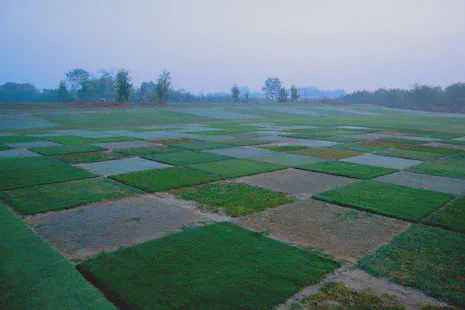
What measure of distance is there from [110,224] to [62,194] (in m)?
4.77

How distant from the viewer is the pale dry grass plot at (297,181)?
16625mm

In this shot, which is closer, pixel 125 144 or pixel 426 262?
pixel 426 262

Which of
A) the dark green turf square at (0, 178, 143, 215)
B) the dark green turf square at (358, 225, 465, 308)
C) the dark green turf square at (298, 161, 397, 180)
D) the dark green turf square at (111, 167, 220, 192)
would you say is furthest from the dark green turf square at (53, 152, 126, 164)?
the dark green turf square at (358, 225, 465, 308)

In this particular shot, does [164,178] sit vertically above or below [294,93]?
below

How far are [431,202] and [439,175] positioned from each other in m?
6.75

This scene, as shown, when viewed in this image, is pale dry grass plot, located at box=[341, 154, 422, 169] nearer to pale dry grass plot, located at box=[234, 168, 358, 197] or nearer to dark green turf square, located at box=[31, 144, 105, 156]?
pale dry grass plot, located at box=[234, 168, 358, 197]

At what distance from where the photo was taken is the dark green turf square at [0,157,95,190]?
1702 centimetres

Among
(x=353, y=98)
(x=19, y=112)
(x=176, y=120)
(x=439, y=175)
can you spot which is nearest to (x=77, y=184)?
(x=439, y=175)

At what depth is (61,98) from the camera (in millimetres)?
108312

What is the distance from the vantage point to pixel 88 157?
24.2m

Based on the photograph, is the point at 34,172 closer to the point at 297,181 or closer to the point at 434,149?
the point at 297,181

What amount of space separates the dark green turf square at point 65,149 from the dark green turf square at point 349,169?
1725 centimetres

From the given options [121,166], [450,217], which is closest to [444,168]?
[450,217]

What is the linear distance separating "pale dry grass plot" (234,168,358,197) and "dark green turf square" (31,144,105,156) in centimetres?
1522
